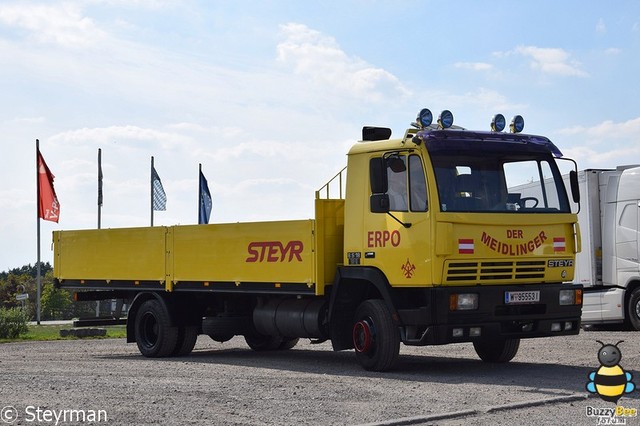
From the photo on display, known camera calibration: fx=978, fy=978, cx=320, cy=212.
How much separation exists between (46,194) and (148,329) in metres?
22.1

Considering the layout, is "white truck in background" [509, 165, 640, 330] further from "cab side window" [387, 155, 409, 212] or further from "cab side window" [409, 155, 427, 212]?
"cab side window" [409, 155, 427, 212]

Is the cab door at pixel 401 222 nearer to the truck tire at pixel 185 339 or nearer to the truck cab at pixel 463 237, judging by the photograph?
the truck cab at pixel 463 237

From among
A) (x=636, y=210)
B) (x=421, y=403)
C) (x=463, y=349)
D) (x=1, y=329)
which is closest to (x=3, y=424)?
(x=421, y=403)

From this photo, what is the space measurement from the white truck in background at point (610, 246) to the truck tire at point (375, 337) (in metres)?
9.37

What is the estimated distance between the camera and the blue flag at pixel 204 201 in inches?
1599

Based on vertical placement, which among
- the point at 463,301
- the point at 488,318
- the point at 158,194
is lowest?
the point at 488,318

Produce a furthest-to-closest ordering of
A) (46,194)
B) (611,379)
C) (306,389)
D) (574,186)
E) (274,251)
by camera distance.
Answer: (46,194)
(274,251)
(574,186)
(306,389)
(611,379)

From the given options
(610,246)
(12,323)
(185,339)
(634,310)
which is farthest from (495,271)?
(12,323)

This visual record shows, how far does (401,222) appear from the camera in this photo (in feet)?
40.7

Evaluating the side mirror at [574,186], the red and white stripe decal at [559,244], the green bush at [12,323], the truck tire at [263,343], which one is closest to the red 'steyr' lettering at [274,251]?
the truck tire at [263,343]

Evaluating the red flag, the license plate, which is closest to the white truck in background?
the license plate

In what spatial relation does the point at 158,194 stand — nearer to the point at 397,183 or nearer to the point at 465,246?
the point at 397,183

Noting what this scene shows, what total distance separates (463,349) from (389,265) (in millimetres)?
5749

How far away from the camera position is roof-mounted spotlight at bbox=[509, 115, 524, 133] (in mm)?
13695
